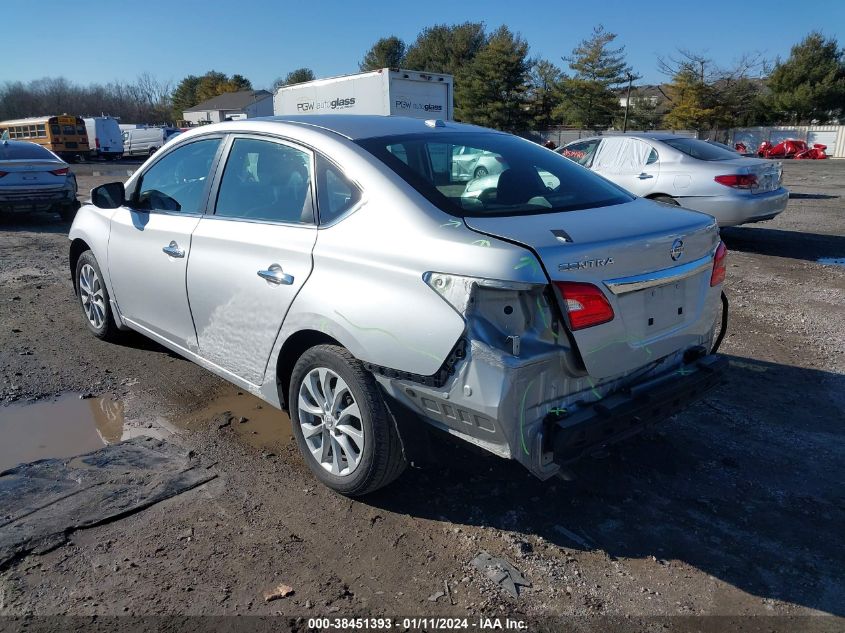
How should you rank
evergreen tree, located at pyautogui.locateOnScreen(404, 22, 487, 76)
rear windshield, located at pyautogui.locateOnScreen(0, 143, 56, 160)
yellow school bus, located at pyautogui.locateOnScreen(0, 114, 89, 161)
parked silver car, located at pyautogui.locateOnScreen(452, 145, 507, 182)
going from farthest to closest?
evergreen tree, located at pyautogui.locateOnScreen(404, 22, 487, 76)
yellow school bus, located at pyautogui.locateOnScreen(0, 114, 89, 161)
rear windshield, located at pyautogui.locateOnScreen(0, 143, 56, 160)
parked silver car, located at pyautogui.locateOnScreen(452, 145, 507, 182)

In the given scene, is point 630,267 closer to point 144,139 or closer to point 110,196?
point 110,196

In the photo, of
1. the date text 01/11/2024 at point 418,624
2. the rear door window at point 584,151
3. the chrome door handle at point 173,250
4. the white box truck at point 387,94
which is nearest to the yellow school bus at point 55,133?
the white box truck at point 387,94

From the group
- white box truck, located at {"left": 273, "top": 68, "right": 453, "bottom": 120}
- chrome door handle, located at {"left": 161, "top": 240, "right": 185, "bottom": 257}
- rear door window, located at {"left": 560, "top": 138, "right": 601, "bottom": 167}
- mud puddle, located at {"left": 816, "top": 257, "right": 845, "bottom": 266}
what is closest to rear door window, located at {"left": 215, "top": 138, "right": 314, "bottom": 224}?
chrome door handle, located at {"left": 161, "top": 240, "right": 185, "bottom": 257}

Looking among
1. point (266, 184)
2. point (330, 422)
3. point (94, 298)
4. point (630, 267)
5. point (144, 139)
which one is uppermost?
point (144, 139)

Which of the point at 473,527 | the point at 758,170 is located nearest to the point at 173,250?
the point at 473,527

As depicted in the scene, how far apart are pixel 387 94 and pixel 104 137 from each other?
103 feet

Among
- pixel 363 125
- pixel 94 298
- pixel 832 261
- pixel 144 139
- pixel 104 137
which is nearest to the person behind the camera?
pixel 363 125

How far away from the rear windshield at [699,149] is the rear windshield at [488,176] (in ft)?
21.1

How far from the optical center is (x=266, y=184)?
11.8ft

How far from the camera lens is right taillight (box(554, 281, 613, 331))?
2.54 meters

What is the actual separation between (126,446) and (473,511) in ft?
6.79

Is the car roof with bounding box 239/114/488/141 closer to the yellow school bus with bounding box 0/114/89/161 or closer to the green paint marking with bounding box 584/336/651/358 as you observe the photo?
the green paint marking with bounding box 584/336/651/358

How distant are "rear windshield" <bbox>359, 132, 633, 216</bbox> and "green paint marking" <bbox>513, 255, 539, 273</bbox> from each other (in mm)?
486

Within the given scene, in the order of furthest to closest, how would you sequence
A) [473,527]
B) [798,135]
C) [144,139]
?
[144,139], [798,135], [473,527]
